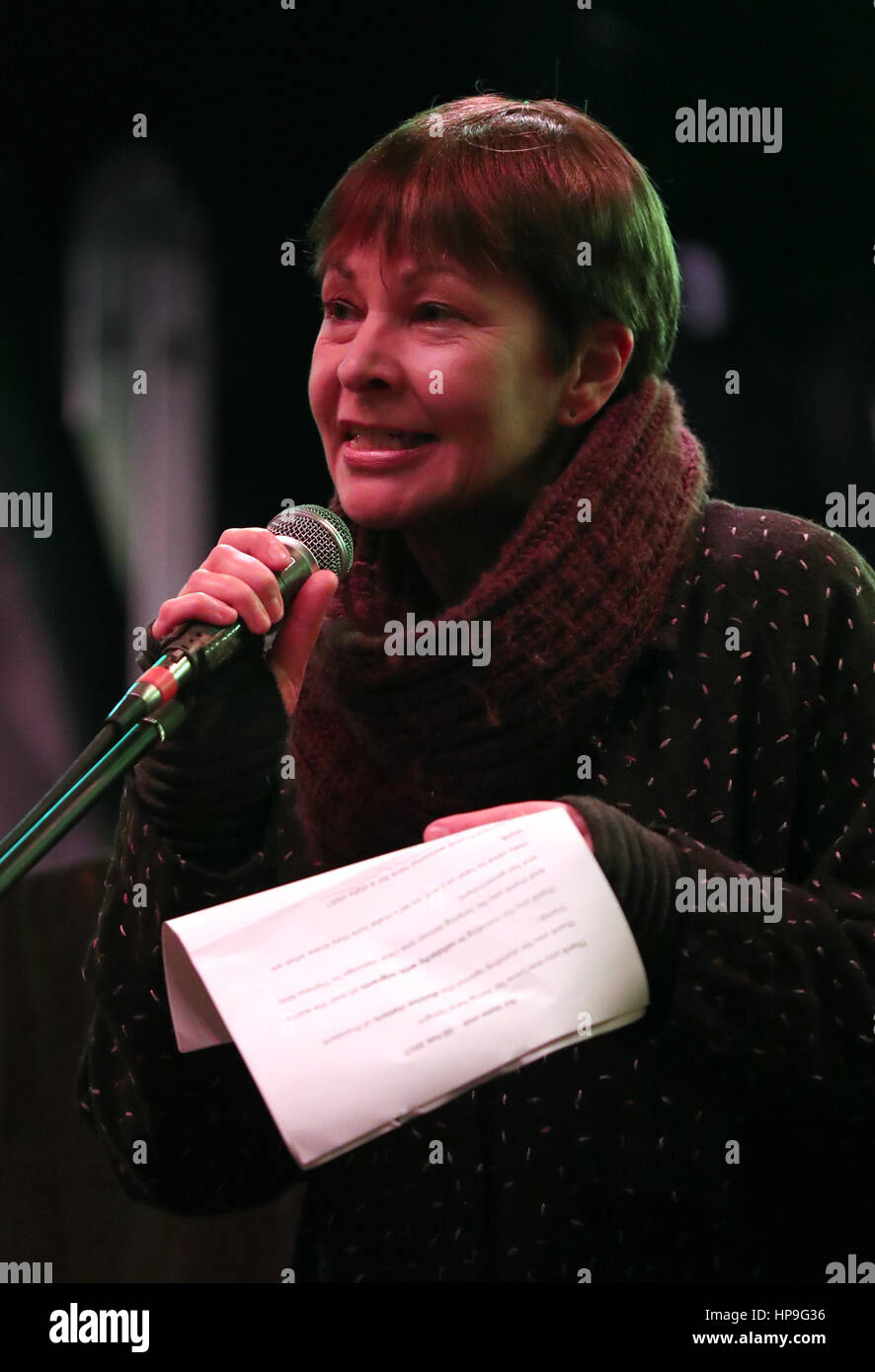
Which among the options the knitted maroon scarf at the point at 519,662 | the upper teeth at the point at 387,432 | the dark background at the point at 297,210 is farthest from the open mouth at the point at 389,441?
the dark background at the point at 297,210

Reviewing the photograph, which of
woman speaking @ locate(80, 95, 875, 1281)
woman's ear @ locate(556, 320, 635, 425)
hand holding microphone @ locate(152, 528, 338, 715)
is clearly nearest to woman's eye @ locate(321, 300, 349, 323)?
woman speaking @ locate(80, 95, 875, 1281)

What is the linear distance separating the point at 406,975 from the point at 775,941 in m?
0.38

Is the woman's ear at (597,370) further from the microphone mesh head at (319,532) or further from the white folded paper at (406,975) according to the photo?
the white folded paper at (406,975)

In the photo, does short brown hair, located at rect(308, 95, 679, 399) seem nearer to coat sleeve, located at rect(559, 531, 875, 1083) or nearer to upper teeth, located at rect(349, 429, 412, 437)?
upper teeth, located at rect(349, 429, 412, 437)

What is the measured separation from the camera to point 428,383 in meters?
1.27

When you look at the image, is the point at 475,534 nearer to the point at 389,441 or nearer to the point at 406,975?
the point at 389,441

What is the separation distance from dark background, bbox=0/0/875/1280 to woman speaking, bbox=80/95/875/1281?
0.52 m

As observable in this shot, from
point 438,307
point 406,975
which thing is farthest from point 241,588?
→ point 438,307

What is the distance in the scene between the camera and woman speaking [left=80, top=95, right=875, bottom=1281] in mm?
1205

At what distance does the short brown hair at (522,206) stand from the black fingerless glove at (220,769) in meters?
0.48

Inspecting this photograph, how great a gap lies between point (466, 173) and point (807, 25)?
79cm

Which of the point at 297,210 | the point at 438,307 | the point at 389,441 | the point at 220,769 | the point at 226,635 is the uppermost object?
the point at 297,210
